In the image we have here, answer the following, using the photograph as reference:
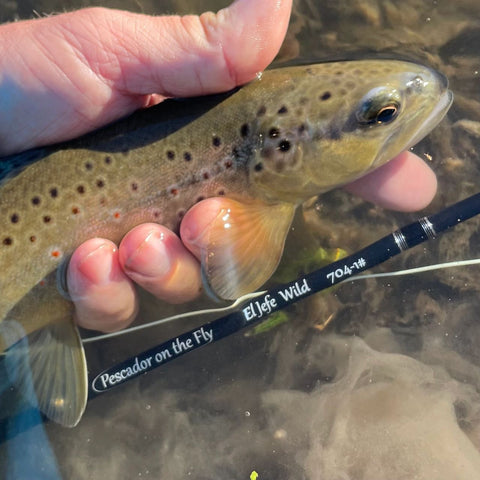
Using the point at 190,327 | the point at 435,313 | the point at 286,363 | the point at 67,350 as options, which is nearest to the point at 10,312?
the point at 67,350

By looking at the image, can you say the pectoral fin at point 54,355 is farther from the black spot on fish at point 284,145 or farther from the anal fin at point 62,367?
the black spot on fish at point 284,145

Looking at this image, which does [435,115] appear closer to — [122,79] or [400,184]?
[400,184]

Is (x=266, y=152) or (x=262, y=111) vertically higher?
(x=262, y=111)

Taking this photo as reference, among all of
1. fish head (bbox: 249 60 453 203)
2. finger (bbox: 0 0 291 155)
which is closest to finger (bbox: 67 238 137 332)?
finger (bbox: 0 0 291 155)

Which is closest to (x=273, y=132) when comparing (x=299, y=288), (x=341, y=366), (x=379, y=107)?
(x=379, y=107)

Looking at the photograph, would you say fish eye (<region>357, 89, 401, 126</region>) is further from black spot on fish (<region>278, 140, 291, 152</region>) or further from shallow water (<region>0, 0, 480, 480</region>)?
shallow water (<region>0, 0, 480, 480</region>)

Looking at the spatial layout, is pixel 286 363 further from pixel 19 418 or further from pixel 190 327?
pixel 19 418
